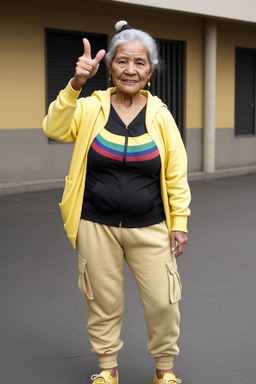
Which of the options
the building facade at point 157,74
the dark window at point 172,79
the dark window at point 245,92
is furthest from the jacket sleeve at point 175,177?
the dark window at point 245,92

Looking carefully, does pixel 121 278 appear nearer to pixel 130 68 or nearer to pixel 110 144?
pixel 110 144

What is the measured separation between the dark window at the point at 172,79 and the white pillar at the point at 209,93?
1.93ft

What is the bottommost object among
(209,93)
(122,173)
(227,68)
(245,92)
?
(122,173)

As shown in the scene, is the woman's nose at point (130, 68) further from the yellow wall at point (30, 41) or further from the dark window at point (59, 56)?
the dark window at point (59, 56)

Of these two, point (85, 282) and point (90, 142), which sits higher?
point (90, 142)

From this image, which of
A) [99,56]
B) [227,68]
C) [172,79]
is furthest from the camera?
[227,68]

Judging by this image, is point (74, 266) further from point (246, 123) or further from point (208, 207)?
point (246, 123)

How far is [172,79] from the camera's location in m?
14.3

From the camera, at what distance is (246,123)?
652 inches

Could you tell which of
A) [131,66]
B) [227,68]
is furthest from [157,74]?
[131,66]

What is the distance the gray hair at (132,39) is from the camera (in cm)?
306

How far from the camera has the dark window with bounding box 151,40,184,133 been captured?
14.0 metres

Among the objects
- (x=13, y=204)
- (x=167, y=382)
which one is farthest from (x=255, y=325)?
(x=13, y=204)

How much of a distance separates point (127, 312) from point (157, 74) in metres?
8.84
